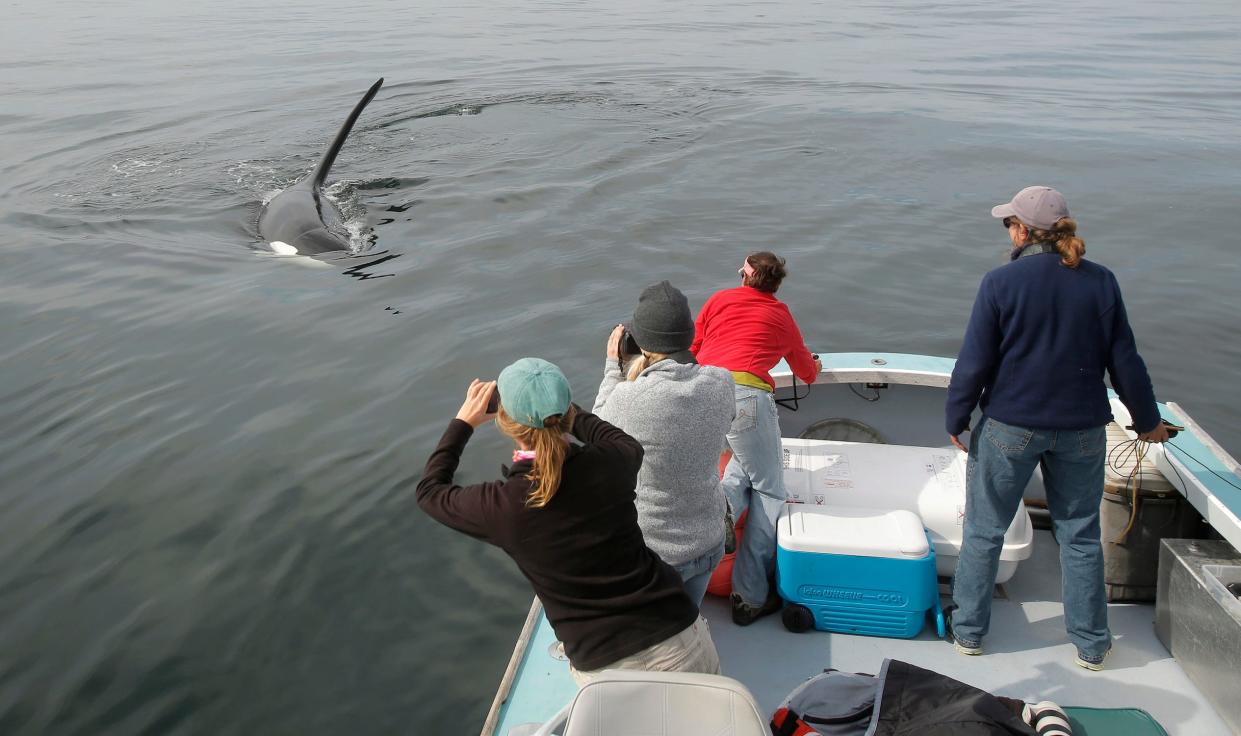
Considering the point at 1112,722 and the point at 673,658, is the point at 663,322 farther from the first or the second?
the point at 1112,722

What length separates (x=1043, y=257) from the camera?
12.9 ft

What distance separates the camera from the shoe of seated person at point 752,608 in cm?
485

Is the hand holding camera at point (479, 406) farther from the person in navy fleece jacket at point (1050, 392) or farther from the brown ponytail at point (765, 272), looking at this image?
the person in navy fleece jacket at point (1050, 392)

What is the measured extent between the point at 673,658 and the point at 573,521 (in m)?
0.65

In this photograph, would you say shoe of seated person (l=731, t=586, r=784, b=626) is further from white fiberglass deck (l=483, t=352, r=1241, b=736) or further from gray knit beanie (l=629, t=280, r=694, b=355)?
gray knit beanie (l=629, t=280, r=694, b=355)

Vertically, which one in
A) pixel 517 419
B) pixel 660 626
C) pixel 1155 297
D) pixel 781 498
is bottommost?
pixel 1155 297

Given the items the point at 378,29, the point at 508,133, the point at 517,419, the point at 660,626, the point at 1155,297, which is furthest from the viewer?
the point at 378,29

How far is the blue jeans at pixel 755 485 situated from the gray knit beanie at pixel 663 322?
2.66 feet

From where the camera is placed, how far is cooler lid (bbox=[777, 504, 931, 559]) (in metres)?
4.58

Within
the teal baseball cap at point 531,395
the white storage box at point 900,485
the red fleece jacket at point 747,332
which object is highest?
the teal baseball cap at point 531,395

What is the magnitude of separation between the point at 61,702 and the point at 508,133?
15458 millimetres

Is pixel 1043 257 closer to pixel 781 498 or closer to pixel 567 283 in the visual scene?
pixel 781 498

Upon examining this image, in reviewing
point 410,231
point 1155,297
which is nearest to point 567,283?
point 410,231

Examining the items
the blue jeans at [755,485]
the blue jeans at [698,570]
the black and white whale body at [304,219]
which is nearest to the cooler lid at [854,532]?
the blue jeans at [755,485]
